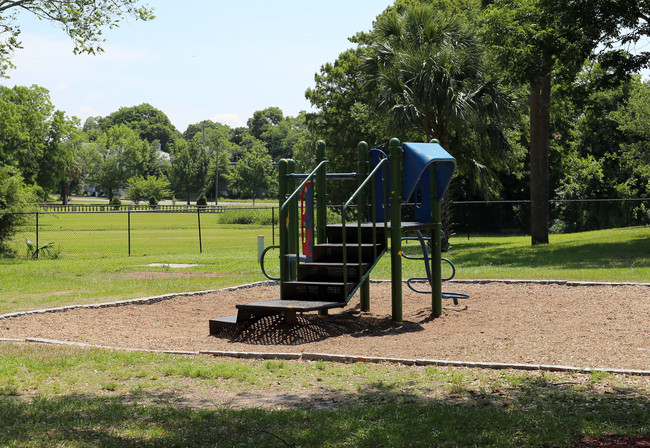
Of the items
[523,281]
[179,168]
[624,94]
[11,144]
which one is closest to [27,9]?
[523,281]

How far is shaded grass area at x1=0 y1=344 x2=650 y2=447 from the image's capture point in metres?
4.52

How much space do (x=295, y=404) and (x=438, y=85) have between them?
703 inches

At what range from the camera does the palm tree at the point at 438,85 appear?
872 inches

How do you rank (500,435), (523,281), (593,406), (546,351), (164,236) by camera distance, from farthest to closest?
(164,236) < (523,281) < (546,351) < (593,406) < (500,435)

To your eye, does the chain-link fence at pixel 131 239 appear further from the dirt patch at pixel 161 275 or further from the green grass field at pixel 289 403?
the green grass field at pixel 289 403

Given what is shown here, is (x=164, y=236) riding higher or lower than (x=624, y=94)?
lower

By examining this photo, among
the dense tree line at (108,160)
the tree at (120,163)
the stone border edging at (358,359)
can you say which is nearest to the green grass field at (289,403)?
the stone border edging at (358,359)

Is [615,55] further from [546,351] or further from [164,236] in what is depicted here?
[164,236]

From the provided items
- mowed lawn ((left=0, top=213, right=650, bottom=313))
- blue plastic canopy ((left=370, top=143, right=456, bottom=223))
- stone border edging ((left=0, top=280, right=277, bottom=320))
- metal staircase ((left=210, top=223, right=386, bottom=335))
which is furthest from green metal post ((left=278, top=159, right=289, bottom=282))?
mowed lawn ((left=0, top=213, right=650, bottom=313))

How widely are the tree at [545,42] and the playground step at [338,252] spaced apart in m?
5.77

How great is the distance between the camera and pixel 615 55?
16.6m

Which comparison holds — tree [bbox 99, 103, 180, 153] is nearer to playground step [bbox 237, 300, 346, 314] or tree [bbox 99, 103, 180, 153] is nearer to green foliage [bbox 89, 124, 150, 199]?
green foliage [bbox 89, 124, 150, 199]

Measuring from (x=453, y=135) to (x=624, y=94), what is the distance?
20.6 metres

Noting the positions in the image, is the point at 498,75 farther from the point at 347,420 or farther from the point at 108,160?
the point at 108,160
